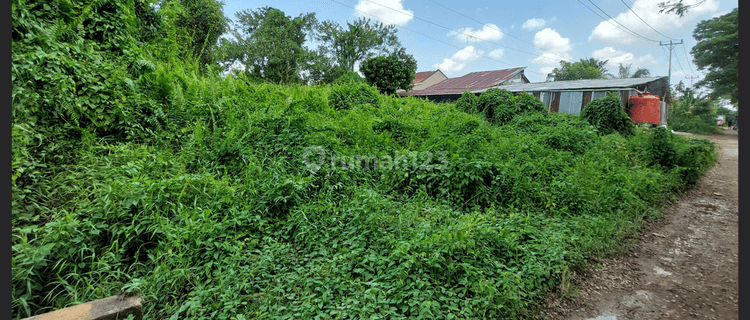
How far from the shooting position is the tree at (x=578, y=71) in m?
35.5

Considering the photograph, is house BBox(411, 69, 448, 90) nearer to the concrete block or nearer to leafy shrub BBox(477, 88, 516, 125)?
leafy shrub BBox(477, 88, 516, 125)

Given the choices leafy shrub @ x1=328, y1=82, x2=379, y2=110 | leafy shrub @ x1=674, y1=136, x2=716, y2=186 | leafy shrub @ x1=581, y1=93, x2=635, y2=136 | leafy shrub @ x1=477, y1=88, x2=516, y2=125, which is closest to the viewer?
leafy shrub @ x1=674, y1=136, x2=716, y2=186

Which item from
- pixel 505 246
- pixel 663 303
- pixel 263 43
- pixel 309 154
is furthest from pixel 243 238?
pixel 263 43

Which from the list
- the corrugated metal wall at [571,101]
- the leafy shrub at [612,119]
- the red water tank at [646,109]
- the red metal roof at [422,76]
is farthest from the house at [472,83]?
the leafy shrub at [612,119]

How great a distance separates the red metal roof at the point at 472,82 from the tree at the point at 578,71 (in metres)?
15.4

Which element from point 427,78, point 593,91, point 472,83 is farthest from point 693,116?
point 427,78

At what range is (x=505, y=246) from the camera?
286cm

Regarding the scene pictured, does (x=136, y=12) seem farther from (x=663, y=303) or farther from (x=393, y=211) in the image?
(x=663, y=303)

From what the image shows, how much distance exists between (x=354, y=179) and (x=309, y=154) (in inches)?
26.3

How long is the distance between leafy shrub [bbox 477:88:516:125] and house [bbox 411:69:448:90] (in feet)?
65.7

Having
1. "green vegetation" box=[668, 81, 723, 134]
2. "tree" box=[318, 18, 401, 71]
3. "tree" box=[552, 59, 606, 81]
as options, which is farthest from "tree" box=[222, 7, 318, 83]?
"tree" box=[552, 59, 606, 81]

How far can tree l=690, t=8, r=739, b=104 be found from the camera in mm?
4825

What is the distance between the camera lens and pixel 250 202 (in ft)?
10.3

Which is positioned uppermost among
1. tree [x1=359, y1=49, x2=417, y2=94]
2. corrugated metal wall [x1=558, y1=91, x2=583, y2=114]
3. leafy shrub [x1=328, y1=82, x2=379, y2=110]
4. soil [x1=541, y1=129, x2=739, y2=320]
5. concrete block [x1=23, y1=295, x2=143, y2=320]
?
tree [x1=359, y1=49, x2=417, y2=94]
